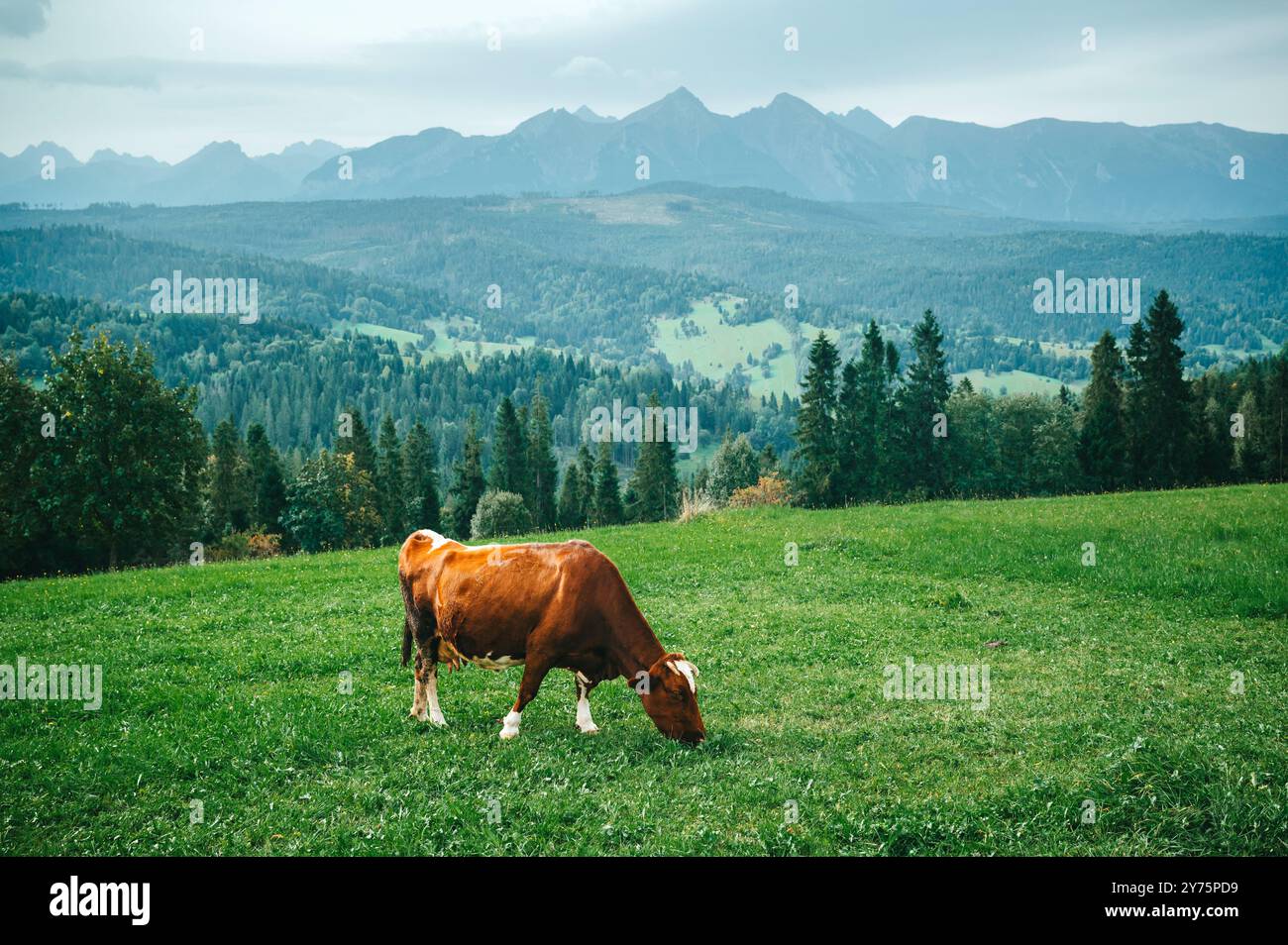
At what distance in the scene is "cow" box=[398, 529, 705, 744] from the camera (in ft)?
42.9

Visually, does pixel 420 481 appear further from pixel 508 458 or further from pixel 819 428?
pixel 819 428

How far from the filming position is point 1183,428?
74.0 meters

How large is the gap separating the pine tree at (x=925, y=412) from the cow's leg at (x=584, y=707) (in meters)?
72.5

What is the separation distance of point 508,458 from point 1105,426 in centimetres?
6460

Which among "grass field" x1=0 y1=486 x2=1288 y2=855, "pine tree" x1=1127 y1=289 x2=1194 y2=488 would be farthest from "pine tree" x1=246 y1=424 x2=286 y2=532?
"pine tree" x1=1127 y1=289 x2=1194 y2=488

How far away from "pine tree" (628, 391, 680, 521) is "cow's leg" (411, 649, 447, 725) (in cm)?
9303

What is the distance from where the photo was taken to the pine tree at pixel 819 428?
77438 mm

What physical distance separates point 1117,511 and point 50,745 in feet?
120

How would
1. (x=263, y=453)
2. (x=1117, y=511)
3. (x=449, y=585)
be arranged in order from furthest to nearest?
(x=263, y=453) → (x=1117, y=511) → (x=449, y=585)

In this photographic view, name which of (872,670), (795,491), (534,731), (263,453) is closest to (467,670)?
(534,731)

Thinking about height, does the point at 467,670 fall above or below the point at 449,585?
below

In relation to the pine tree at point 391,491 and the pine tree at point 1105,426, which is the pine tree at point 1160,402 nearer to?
the pine tree at point 1105,426

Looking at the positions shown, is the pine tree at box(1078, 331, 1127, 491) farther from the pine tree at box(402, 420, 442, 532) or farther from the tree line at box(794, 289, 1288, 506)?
the pine tree at box(402, 420, 442, 532)
